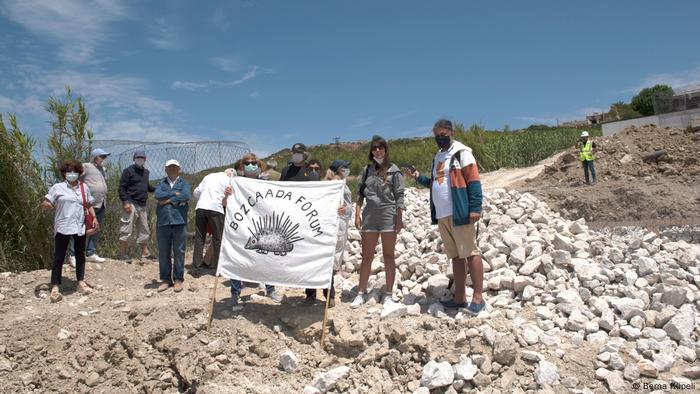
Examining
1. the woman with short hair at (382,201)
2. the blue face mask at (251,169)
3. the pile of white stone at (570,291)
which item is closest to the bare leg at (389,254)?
the woman with short hair at (382,201)

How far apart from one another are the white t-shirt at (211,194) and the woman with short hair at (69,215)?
4.08 feet

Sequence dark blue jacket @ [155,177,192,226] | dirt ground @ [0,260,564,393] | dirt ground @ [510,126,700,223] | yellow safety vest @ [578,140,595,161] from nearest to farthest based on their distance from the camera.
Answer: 1. dirt ground @ [0,260,564,393]
2. dark blue jacket @ [155,177,192,226]
3. dirt ground @ [510,126,700,223]
4. yellow safety vest @ [578,140,595,161]

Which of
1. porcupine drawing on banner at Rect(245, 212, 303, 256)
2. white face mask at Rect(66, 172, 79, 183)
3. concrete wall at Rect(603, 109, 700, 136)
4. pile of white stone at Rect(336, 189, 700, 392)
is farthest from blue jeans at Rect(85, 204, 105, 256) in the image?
concrete wall at Rect(603, 109, 700, 136)

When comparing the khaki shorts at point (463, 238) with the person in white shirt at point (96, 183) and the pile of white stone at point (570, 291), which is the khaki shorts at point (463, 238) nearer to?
the pile of white stone at point (570, 291)

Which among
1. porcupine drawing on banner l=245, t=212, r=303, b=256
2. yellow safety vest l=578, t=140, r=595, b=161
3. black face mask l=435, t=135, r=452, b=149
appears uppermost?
yellow safety vest l=578, t=140, r=595, b=161

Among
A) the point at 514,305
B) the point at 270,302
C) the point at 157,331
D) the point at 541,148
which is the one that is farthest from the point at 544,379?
the point at 541,148

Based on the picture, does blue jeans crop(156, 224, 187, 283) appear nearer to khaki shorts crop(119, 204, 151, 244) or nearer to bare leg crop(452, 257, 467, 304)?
khaki shorts crop(119, 204, 151, 244)

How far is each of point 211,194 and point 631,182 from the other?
959 cm

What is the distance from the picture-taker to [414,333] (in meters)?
4.61

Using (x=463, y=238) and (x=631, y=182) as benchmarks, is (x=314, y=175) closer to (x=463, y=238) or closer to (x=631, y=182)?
(x=463, y=238)

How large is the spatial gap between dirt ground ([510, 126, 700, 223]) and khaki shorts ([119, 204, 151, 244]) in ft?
23.7

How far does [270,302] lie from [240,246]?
72cm

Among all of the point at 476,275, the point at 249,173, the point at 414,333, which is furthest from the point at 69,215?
the point at 476,275

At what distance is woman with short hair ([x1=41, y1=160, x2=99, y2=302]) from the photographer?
235 inches
